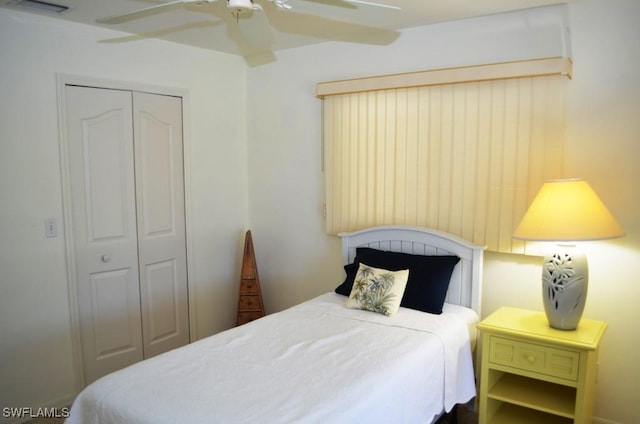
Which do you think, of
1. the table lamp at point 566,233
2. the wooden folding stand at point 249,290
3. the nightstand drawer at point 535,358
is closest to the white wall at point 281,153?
the wooden folding stand at point 249,290

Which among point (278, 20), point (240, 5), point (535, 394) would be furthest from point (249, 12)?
point (535, 394)

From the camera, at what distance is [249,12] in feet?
6.48

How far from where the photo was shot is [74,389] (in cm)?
311

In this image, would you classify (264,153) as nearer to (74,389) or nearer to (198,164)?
(198,164)

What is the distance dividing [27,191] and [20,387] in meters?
1.14

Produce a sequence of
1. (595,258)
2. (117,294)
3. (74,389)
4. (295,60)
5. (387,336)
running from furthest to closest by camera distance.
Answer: (295,60) → (117,294) → (74,389) → (595,258) → (387,336)

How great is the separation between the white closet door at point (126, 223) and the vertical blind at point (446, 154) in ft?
3.85

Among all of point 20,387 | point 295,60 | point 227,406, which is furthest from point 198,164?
point 227,406

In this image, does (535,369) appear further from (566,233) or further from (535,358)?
(566,233)

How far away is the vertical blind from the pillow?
0.51 meters

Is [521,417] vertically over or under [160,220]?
under

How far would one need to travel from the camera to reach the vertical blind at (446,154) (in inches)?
109

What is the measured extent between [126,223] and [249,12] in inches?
75.4

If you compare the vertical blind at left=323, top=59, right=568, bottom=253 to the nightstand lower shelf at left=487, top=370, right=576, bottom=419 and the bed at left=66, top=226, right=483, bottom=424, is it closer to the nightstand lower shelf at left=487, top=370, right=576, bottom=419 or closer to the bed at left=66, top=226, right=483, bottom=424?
the bed at left=66, top=226, right=483, bottom=424
